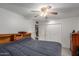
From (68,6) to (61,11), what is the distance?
104mm

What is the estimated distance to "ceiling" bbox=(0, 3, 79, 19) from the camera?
1.38 metres

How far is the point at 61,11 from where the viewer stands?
1.42 m

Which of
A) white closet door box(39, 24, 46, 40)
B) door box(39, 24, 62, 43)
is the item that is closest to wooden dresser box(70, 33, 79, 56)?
door box(39, 24, 62, 43)

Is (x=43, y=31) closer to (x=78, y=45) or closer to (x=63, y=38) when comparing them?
(x=63, y=38)

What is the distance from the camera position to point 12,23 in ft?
4.68

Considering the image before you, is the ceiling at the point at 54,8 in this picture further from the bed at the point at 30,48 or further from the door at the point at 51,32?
the bed at the point at 30,48

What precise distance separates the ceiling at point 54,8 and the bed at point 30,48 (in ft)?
1.14

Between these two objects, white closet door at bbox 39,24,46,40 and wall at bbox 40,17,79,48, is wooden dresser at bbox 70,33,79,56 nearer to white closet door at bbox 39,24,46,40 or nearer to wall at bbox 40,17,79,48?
wall at bbox 40,17,79,48

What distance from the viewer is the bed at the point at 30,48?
1.35m

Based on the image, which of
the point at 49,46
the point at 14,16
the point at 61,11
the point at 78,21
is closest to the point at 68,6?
the point at 61,11

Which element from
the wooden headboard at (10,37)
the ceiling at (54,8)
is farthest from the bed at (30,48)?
the ceiling at (54,8)

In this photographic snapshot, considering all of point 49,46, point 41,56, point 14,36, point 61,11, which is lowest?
point 41,56

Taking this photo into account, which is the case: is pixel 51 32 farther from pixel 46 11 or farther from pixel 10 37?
pixel 10 37

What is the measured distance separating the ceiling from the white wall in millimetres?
57
